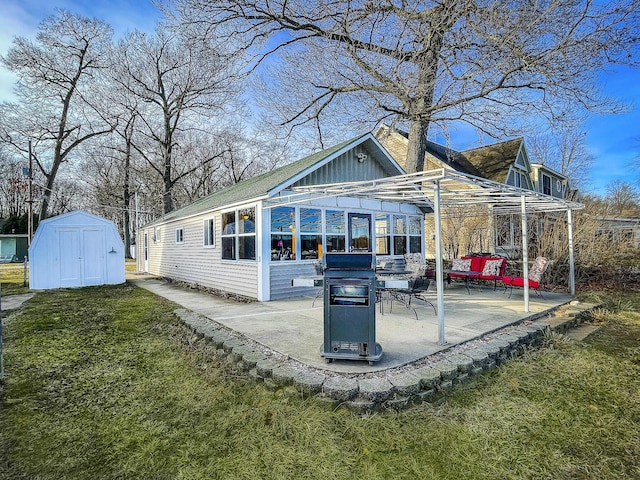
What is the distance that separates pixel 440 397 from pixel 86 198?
1544 inches

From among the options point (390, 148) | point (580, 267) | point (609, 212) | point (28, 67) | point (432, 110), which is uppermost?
point (28, 67)

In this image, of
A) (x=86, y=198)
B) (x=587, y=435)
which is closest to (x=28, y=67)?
(x=86, y=198)

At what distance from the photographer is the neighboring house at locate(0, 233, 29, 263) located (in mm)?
29203

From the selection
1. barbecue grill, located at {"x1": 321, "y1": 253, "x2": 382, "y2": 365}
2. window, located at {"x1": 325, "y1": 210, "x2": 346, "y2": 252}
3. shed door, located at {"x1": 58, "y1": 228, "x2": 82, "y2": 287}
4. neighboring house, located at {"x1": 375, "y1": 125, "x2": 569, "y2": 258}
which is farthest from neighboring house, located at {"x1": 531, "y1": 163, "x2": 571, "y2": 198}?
shed door, located at {"x1": 58, "y1": 228, "x2": 82, "y2": 287}

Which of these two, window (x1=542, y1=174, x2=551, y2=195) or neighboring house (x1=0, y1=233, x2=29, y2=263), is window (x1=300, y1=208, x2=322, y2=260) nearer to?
window (x1=542, y1=174, x2=551, y2=195)

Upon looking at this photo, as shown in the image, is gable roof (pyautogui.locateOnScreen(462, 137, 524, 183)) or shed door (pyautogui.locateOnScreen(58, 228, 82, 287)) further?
gable roof (pyautogui.locateOnScreen(462, 137, 524, 183))

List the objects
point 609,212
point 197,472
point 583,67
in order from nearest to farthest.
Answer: point 197,472, point 583,67, point 609,212

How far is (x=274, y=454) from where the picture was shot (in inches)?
100

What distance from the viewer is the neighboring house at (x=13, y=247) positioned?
95.8ft

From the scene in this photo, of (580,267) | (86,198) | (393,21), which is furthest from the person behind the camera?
(86,198)

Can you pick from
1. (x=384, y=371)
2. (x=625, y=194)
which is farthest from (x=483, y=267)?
(x=625, y=194)

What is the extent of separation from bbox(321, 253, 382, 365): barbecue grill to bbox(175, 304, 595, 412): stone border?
285 millimetres

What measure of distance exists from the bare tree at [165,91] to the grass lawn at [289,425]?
2008 centimetres

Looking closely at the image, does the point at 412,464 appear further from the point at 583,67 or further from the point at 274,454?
the point at 583,67
